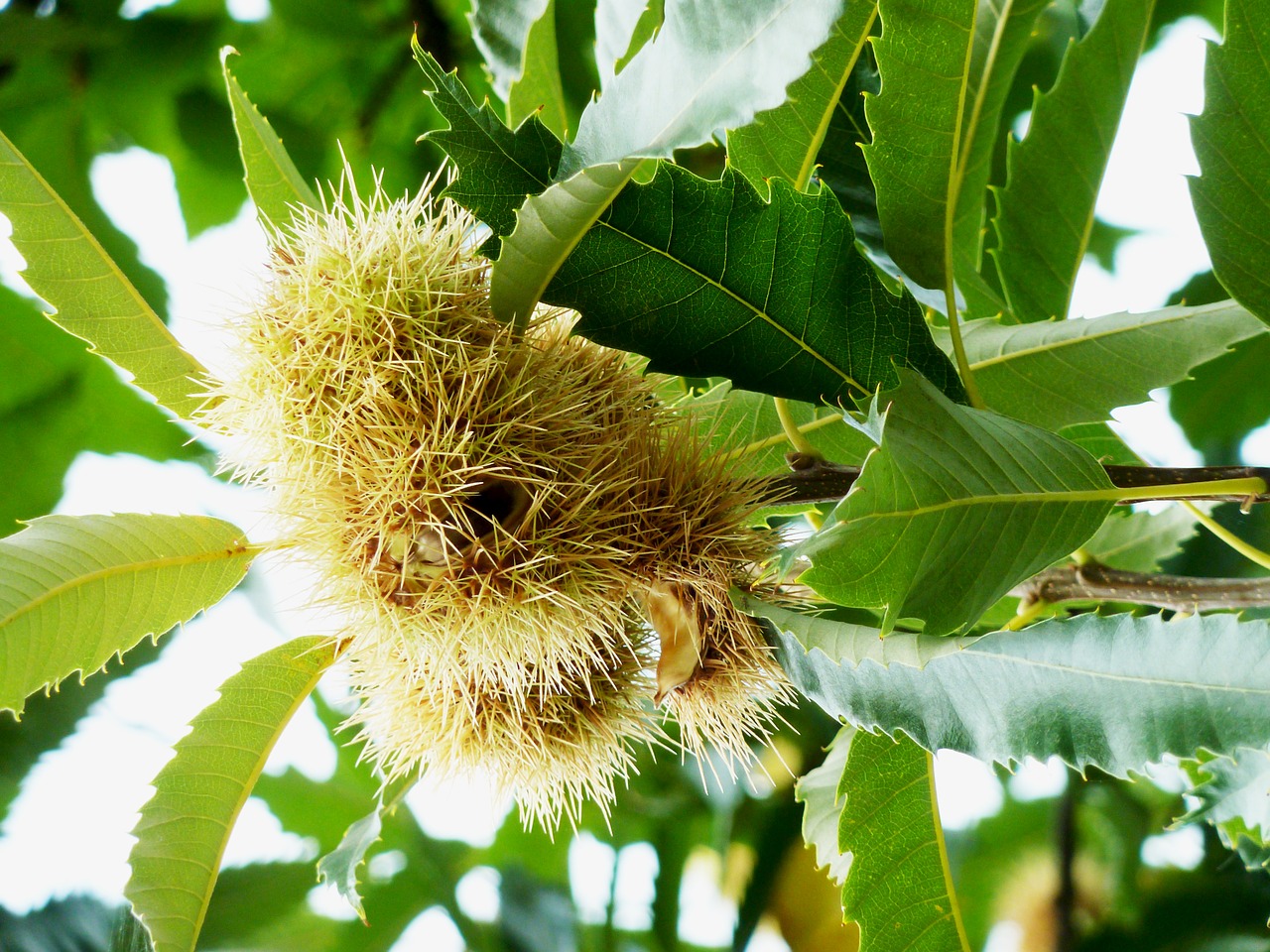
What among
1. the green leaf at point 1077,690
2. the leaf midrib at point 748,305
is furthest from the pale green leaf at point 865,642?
the leaf midrib at point 748,305

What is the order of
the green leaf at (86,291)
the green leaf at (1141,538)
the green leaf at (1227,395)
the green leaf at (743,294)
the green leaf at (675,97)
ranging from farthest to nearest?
the green leaf at (1227,395) → the green leaf at (1141,538) → the green leaf at (86,291) → the green leaf at (743,294) → the green leaf at (675,97)

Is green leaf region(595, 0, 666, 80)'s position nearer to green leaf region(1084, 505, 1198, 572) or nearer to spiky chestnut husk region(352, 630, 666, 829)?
spiky chestnut husk region(352, 630, 666, 829)

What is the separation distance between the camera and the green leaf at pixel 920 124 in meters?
0.49

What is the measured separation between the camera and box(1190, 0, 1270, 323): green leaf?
53 centimetres

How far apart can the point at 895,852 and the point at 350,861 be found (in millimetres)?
394

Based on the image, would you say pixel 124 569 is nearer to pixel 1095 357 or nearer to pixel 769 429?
pixel 769 429

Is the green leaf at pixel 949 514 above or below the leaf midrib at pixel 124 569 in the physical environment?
below

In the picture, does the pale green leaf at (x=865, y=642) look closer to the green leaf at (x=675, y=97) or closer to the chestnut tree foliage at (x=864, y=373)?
the chestnut tree foliage at (x=864, y=373)

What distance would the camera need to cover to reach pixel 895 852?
0.68m

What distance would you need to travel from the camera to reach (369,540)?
1.72 feet

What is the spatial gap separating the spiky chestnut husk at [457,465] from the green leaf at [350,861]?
0.21 metres

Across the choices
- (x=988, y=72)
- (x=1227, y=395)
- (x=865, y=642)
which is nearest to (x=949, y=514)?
(x=865, y=642)

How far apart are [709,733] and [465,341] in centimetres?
31

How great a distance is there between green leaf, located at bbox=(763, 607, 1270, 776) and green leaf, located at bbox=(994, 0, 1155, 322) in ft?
1.44
